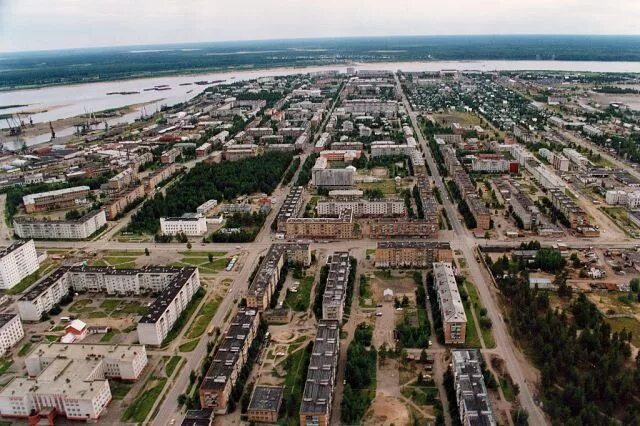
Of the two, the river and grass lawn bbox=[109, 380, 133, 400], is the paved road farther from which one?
the river

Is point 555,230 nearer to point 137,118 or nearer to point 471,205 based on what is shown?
point 471,205

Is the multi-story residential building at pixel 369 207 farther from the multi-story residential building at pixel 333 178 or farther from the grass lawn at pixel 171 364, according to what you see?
the grass lawn at pixel 171 364

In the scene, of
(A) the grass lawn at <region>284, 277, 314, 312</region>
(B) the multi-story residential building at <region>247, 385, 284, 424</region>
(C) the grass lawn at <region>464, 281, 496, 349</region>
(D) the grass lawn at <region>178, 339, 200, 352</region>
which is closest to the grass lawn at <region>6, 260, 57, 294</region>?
(D) the grass lawn at <region>178, 339, 200, 352</region>

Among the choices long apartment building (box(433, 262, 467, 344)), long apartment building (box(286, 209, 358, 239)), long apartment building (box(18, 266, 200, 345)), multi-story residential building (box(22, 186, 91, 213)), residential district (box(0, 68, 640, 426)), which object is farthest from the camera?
multi-story residential building (box(22, 186, 91, 213))

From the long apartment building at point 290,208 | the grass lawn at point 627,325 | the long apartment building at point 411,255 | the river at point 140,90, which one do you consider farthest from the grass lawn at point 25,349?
the river at point 140,90

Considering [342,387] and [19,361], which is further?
[19,361]

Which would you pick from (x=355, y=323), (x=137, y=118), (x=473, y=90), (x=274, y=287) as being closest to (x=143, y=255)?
(x=274, y=287)

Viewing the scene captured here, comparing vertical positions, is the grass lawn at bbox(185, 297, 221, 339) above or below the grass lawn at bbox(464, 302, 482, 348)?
below
